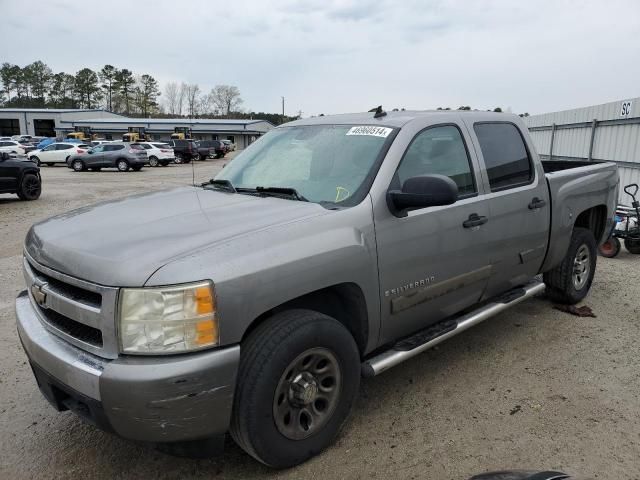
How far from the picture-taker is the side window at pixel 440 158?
3.31 m

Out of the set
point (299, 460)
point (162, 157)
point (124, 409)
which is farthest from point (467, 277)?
point (162, 157)

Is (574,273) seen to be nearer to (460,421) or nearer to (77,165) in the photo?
(460,421)

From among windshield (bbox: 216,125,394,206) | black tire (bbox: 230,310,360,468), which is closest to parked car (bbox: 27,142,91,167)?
windshield (bbox: 216,125,394,206)

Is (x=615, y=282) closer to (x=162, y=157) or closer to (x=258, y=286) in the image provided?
(x=258, y=286)

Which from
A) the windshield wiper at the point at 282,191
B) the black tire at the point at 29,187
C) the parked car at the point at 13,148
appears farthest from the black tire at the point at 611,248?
the parked car at the point at 13,148

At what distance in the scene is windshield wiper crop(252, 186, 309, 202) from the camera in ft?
10.3

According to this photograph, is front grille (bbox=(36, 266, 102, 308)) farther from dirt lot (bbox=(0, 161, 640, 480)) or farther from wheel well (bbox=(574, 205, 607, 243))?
wheel well (bbox=(574, 205, 607, 243))

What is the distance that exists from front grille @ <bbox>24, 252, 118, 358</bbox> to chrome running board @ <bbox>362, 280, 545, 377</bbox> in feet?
4.74

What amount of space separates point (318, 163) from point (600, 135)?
12.2 m

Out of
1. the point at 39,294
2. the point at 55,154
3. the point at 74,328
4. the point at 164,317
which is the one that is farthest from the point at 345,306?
the point at 55,154

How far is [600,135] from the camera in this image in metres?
13.0

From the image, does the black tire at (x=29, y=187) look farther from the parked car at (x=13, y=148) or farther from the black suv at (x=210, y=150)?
the parked car at (x=13, y=148)

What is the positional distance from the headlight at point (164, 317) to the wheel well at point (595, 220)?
14.3ft

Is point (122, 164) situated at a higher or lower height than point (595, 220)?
lower
